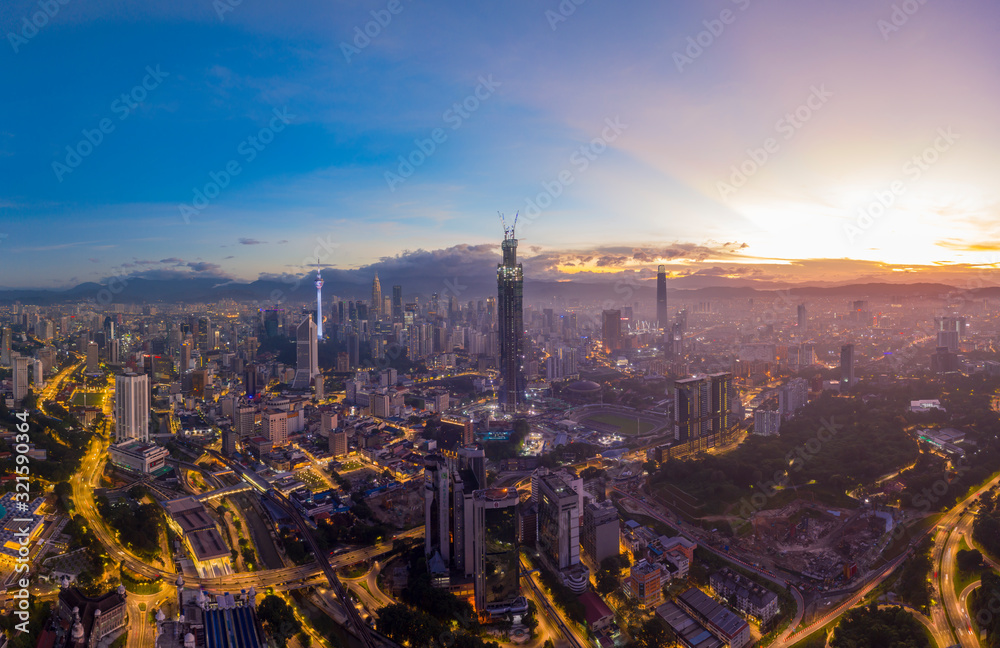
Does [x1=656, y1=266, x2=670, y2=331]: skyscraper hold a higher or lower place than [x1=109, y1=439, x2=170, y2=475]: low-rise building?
higher

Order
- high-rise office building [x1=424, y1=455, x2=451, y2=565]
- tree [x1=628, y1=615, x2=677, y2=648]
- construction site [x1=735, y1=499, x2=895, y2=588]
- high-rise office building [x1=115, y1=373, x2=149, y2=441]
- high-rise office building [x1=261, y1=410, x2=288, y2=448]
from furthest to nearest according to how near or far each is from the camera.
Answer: high-rise office building [x1=261, y1=410, x2=288, y2=448] < high-rise office building [x1=115, y1=373, x2=149, y2=441] < construction site [x1=735, y1=499, x2=895, y2=588] < high-rise office building [x1=424, y1=455, x2=451, y2=565] < tree [x1=628, y1=615, x2=677, y2=648]

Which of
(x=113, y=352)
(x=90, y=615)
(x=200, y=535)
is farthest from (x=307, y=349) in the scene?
(x=90, y=615)

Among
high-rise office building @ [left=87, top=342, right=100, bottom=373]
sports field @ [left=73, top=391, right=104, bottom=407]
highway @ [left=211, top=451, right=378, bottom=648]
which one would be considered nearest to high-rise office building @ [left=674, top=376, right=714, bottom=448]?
highway @ [left=211, top=451, right=378, bottom=648]

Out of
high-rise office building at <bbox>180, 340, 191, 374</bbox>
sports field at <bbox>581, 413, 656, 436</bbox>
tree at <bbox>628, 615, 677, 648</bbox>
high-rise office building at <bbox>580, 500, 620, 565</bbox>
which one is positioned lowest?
tree at <bbox>628, 615, 677, 648</bbox>

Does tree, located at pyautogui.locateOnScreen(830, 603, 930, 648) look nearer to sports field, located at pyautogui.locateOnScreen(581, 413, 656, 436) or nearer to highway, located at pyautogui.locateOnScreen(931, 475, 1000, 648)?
highway, located at pyautogui.locateOnScreen(931, 475, 1000, 648)

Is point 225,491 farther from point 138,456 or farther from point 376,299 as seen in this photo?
point 376,299

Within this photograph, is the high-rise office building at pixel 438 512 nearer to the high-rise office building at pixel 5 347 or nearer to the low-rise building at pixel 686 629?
the low-rise building at pixel 686 629
